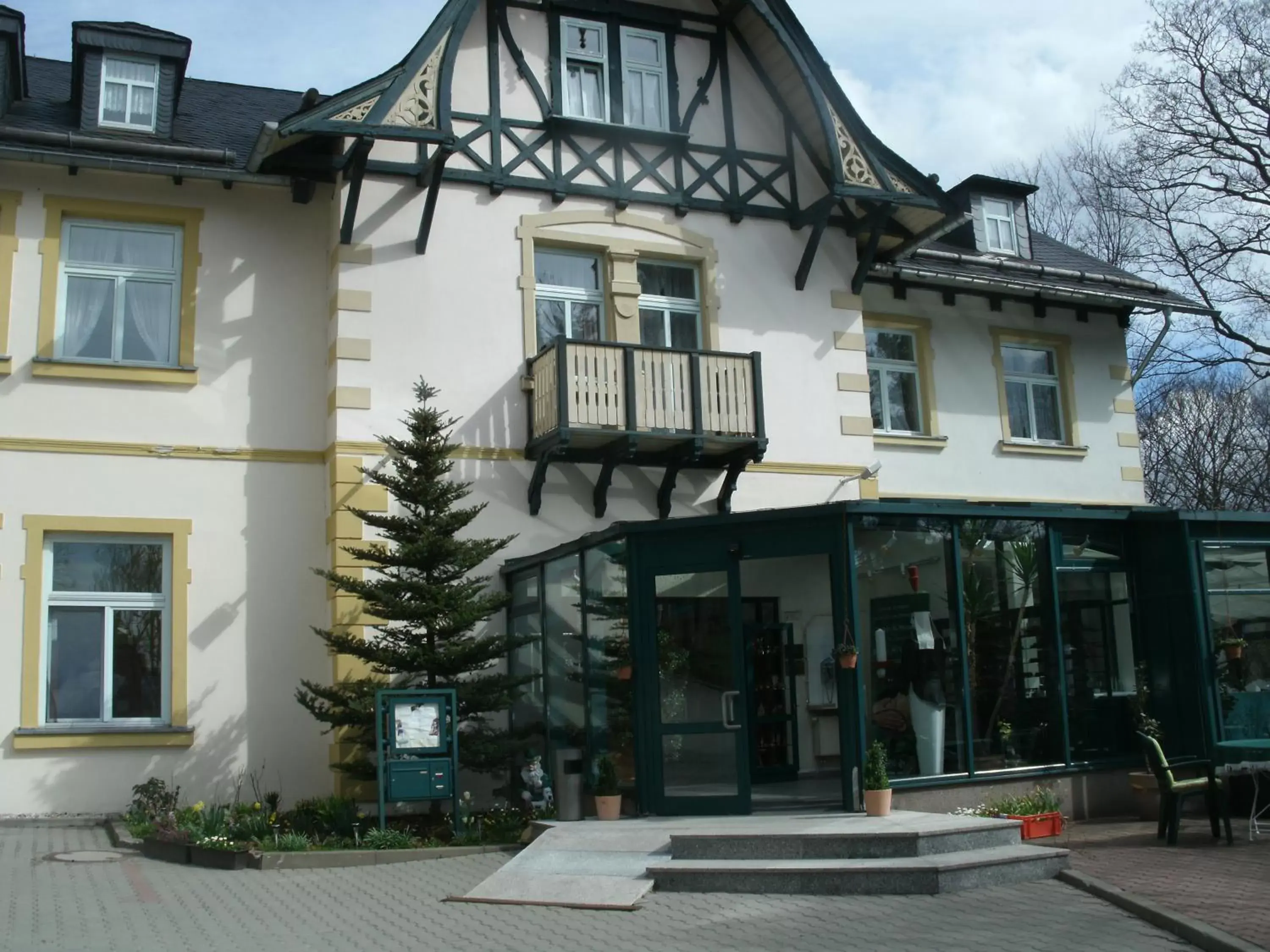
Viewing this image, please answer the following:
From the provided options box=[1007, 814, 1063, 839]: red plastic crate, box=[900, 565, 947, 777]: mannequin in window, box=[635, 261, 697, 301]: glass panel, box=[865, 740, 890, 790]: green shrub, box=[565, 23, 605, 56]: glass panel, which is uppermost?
box=[565, 23, 605, 56]: glass panel

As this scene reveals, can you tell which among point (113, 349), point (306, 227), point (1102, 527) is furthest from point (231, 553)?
point (1102, 527)

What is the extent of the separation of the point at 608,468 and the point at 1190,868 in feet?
24.0

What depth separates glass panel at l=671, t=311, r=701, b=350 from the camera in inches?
650

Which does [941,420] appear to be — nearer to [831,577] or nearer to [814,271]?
[814,271]

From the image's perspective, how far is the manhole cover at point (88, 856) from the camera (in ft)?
36.5

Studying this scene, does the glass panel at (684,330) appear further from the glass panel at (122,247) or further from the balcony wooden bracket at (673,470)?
the glass panel at (122,247)

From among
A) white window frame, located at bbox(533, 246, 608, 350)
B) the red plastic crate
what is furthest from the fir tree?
the red plastic crate

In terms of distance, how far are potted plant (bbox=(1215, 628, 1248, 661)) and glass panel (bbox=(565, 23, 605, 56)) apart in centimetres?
985

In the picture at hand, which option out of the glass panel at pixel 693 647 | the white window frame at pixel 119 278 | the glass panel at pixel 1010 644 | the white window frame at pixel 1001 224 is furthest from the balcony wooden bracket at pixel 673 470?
the white window frame at pixel 1001 224

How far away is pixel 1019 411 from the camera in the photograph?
1947cm

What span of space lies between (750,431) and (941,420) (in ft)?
14.8

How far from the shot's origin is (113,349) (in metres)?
14.6

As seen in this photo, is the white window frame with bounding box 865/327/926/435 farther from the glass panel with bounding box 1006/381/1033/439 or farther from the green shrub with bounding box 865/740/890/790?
the green shrub with bounding box 865/740/890/790

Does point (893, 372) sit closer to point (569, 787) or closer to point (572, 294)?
point (572, 294)
